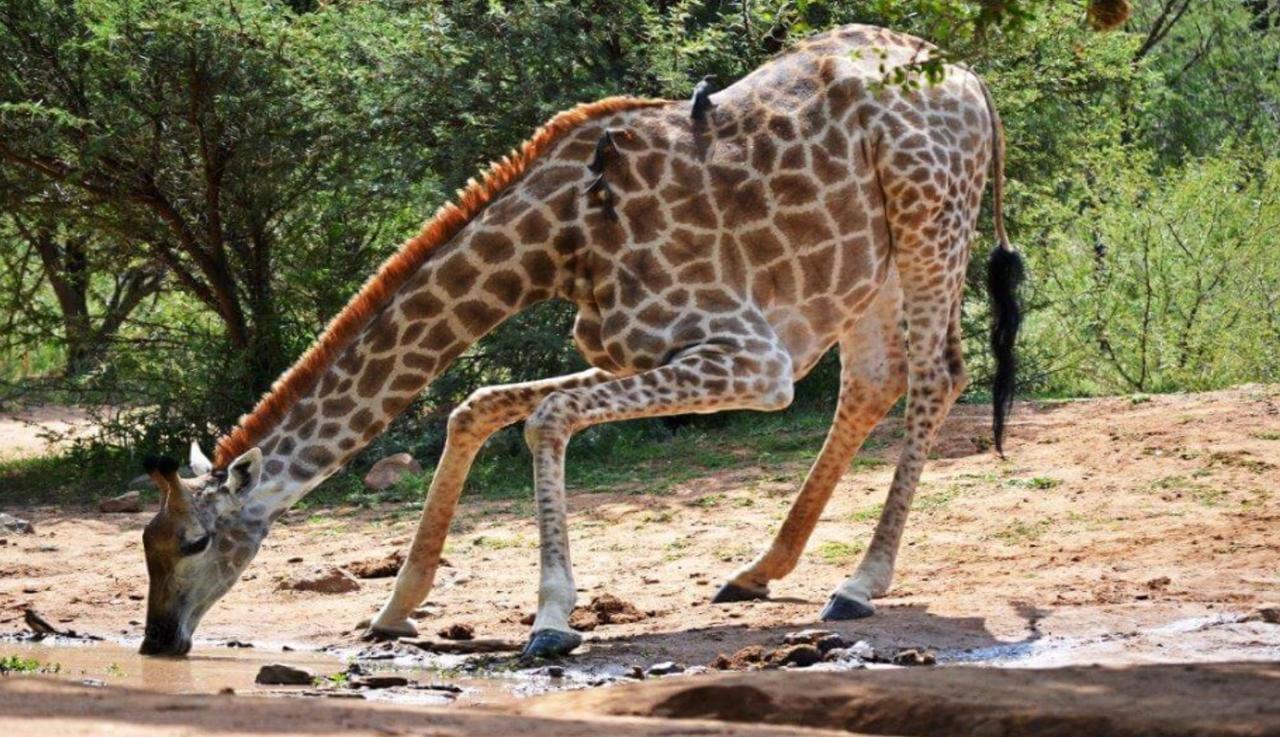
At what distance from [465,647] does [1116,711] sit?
395 centimetres

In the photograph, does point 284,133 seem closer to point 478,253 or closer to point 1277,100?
point 478,253

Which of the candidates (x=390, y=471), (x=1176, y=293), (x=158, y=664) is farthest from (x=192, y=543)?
(x=1176, y=293)

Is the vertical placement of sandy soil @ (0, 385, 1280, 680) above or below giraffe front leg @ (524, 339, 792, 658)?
below

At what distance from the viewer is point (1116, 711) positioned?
421cm

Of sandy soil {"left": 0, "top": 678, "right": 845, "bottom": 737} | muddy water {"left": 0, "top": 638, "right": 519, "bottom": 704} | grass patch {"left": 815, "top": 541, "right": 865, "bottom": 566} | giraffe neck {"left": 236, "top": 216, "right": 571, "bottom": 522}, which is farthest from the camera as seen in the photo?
grass patch {"left": 815, "top": 541, "right": 865, "bottom": 566}

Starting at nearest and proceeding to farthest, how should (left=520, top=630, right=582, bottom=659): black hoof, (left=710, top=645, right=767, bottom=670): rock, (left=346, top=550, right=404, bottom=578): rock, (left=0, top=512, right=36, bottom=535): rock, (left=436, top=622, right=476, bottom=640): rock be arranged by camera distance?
(left=710, top=645, right=767, bottom=670): rock → (left=520, top=630, right=582, bottom=659): black hoof → (left=436, top=622, right=476, bottom=640): rock → (left=346, top=550, right=404, bottom=578): rock → (left=0, top=512, right=36, bottom=535): rock

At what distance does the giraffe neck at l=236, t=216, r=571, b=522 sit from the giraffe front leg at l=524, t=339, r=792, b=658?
0.74 m

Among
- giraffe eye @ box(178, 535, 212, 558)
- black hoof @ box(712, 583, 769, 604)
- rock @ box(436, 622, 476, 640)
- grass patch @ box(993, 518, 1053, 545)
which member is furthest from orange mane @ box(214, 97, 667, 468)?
grass patch @ box(993, 518, 1053, 545)

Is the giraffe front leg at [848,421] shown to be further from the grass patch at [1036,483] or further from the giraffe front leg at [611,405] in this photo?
the grass patch at [1036,483]

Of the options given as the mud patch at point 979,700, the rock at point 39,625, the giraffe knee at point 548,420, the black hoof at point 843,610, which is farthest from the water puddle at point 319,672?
the mud patch at point 979,700

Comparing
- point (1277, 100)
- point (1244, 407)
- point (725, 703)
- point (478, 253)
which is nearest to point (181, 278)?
point (478, 253)

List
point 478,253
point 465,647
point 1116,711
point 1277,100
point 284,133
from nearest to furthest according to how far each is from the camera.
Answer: point 1116,711
point 465,647
point 478,253
point 284,133
point 1277,100

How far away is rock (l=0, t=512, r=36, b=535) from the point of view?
11.8m

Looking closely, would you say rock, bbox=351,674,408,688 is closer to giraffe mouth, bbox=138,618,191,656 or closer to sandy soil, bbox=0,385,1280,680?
sandy soil, bbox=0,385,1280,680
